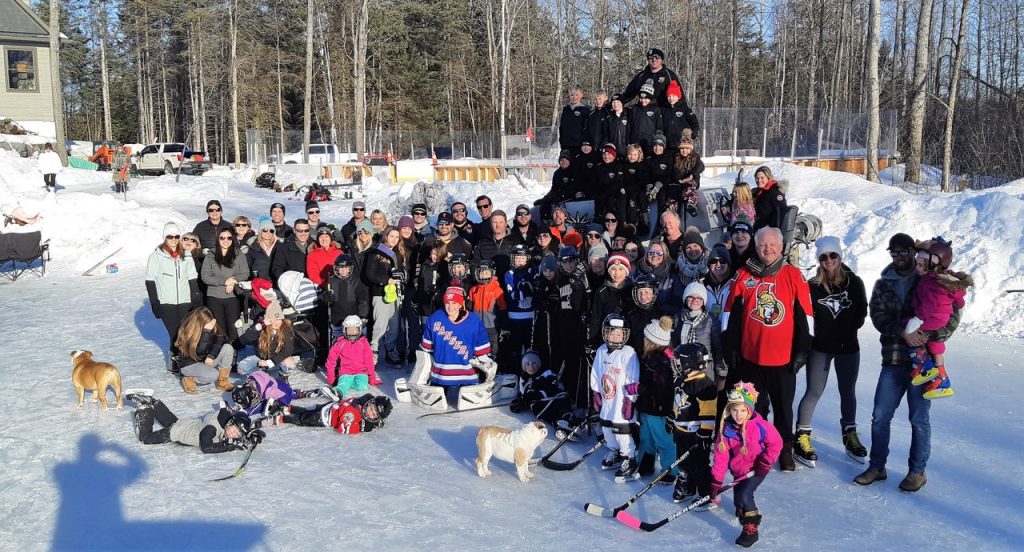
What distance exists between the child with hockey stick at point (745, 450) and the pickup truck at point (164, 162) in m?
34.8

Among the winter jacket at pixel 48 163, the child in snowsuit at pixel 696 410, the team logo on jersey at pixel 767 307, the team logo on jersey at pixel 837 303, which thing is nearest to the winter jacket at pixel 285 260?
the child in snowsuit at pixel 696 410

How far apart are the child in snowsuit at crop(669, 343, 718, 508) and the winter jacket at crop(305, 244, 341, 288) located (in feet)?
14.9

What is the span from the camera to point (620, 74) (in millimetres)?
42469

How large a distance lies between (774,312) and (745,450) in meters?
1.07

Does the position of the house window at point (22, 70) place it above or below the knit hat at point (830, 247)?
above

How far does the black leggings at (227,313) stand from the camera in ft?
25.8

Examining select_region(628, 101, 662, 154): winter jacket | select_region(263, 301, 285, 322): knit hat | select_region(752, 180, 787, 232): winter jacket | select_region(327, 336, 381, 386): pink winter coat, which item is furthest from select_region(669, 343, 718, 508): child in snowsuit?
select_region(628, 101, 662, 154): winter jacket

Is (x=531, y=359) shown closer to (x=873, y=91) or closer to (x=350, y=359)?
(x=350, y=359)

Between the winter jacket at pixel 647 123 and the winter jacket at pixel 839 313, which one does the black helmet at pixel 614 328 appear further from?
the winter jacket at pixel 647 123

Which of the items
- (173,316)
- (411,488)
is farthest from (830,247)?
(173,316)

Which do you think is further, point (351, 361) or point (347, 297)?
point (347, 297)

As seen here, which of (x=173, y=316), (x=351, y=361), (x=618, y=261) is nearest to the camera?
(x=618, y=261)

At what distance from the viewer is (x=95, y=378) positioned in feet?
21.6

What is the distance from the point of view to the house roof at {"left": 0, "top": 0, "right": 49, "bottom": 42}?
108ft
